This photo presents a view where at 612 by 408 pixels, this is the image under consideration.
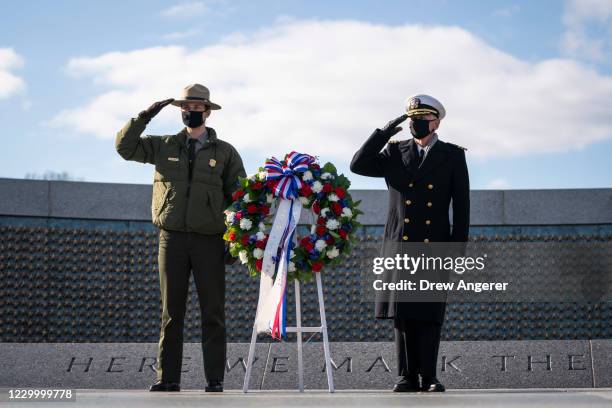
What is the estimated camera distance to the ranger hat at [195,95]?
700 centimetres

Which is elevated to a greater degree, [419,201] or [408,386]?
[419,201]

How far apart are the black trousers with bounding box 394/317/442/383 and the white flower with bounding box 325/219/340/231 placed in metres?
0.77

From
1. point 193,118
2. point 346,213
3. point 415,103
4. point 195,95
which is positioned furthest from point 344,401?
point 195,95

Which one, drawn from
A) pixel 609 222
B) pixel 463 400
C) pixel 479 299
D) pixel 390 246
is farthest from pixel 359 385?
pixel 609 222

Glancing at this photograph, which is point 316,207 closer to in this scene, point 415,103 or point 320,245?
point 320,245

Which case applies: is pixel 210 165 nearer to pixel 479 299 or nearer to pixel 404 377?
pixel 404 377

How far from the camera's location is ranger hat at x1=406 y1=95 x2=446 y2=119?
6.61 meters

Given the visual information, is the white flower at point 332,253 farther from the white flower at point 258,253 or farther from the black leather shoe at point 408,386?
the black leather shoe at point 408,386

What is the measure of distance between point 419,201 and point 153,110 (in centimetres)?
203

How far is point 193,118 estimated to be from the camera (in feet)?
23.0

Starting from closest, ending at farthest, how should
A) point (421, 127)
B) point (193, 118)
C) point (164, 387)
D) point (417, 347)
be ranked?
point (417, 347) < point (421, 127) < point (164, 387) < point (193, 118)

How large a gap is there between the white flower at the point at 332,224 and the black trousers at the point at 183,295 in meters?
0.86

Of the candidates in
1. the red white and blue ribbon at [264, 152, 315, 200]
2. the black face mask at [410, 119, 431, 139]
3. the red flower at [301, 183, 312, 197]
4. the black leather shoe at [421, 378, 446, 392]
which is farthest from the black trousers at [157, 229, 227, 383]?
the black face mask at [410, 119, 431, 139]

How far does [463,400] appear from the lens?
215 inches
